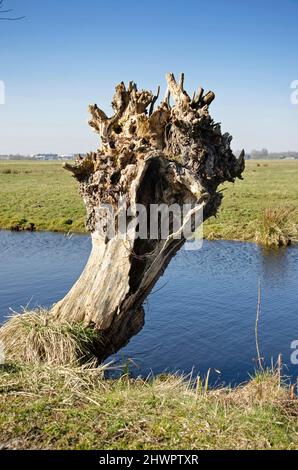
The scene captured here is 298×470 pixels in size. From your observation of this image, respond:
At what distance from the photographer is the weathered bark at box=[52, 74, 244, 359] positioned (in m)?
8.27

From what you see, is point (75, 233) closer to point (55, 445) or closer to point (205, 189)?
point (205, 189)

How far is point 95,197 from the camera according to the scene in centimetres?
870

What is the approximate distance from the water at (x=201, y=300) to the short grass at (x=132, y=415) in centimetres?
220

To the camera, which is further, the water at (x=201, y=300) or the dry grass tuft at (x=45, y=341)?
the water at (x=201, y=300)

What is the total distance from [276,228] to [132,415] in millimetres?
17724

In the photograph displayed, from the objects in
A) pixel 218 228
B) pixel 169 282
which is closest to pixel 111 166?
pixel 169 282

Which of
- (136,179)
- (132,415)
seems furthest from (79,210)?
(132,415)

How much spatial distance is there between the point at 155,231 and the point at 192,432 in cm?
381

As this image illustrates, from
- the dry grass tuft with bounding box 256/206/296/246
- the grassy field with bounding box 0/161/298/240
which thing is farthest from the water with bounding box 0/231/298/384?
the grassy field with bounding box 0/161/298/240

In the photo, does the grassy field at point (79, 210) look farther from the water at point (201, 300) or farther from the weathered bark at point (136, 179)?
the weathered bark at point (136, 179)

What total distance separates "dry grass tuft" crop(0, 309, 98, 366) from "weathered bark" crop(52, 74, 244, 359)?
287mm

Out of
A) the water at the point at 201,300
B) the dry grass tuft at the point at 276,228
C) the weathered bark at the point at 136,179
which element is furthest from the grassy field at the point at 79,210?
the weathered bark at the point at 136,179

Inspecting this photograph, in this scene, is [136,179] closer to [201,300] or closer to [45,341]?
[45,341]

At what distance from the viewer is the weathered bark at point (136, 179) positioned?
8.27 m
